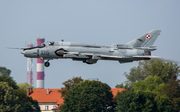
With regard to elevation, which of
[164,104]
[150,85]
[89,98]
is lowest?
[164,104]

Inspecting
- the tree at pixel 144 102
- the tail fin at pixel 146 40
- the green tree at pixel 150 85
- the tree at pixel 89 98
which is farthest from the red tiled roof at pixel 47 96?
the tail fin at pixel 146 40

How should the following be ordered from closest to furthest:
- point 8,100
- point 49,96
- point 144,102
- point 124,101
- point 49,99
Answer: point 8,100
point 144,102
point 124,101
point 49,99
point 49,96

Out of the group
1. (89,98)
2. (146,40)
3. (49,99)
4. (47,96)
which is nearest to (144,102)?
(89,98)

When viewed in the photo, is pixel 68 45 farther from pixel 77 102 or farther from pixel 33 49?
pixel 77 102

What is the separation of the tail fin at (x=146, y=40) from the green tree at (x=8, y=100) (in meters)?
63.6

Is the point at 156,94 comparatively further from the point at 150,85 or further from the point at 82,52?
the point at 82,52

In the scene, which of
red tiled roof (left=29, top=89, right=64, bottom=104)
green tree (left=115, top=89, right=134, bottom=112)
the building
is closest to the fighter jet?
green tree (left=115, top=89, right=134, bottom=112)

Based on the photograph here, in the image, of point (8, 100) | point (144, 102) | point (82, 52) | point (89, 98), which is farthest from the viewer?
point (89, 98)

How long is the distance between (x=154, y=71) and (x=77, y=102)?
29121mm

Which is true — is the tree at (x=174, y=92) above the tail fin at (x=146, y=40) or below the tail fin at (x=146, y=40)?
below

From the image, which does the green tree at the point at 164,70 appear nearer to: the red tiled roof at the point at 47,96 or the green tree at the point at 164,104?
the green tree at the point at 164,104

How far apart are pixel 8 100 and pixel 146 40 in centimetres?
6547

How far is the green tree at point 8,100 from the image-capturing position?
108938 millimetres

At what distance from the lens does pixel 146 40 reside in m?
54.7
